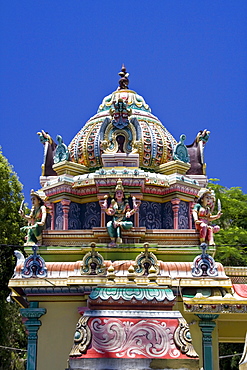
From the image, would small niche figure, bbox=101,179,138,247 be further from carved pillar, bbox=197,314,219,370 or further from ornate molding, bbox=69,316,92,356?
ornate molding, bbox=69,316,92,356

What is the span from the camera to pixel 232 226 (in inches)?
1069

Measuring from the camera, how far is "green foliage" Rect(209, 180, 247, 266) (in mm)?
24219

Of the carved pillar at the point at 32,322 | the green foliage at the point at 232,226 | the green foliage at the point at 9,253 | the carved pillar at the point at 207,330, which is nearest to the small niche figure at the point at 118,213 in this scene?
the carved pillar at the point at 32,322

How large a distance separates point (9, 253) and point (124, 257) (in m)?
12.4

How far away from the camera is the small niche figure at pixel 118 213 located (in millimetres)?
15516

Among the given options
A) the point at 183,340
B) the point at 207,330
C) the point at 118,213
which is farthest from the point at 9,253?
the point at 183,340

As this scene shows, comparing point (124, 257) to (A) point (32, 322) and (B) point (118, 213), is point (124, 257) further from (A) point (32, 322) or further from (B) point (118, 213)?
(A) point (32, 322)

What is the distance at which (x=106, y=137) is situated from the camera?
60.1 feet

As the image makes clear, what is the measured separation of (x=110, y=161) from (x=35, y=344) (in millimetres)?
6210

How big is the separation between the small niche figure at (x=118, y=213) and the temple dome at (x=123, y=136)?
6.44 feet

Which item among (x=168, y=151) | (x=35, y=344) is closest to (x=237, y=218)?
(x=168, y=151)

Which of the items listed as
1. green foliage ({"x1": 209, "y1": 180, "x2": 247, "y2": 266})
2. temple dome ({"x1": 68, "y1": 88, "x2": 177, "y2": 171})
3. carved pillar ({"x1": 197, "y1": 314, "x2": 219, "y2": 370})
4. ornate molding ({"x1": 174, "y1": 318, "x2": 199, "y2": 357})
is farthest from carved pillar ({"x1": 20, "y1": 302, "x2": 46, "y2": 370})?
green foliage ({"x1": 209, "y1": 180, "x2": 247, "y2": 266})

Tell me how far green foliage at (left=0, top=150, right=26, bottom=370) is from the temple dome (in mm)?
6324

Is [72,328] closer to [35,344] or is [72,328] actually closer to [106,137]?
[35,344]
